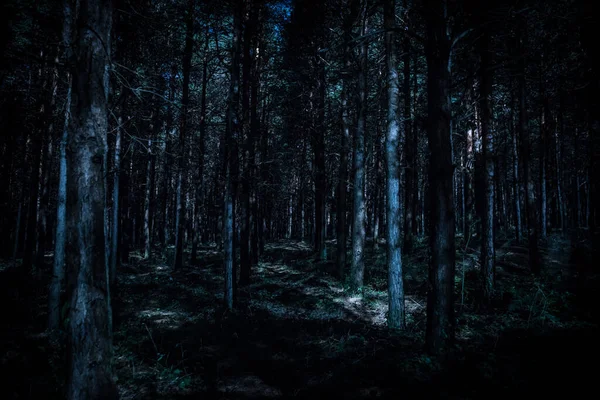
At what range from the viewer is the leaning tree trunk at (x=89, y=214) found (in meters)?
3.93

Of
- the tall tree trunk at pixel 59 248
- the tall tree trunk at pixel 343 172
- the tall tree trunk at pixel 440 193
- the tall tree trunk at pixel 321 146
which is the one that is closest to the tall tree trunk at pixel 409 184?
the tall tree trunk at pixel 321 146

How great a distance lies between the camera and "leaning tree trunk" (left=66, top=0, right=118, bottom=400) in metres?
3.93

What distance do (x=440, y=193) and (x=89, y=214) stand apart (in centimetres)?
564

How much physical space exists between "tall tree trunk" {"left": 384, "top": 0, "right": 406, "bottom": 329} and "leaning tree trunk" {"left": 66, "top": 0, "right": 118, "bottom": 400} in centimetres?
601

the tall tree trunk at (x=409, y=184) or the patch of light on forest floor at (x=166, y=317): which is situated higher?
the tall tree trunk at (x=409, y=184)

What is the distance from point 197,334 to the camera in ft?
26.2

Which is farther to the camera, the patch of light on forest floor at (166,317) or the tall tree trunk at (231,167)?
the tall tree trunk at (231,167)

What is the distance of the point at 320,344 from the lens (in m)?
7.08

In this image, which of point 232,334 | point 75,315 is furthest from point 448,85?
point 232,334

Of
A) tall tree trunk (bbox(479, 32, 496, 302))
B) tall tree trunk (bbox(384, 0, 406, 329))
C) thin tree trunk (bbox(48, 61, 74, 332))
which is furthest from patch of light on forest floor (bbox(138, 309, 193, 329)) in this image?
tall tree trunk (bbox(479, 32, 496, 302))

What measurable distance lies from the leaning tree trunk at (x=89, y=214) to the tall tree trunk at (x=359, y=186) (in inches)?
354

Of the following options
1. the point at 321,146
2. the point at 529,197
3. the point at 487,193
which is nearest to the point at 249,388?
the point at 487,193

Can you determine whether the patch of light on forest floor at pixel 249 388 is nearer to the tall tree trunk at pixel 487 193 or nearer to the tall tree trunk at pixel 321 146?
the tall tree trunk at pixel 487 193

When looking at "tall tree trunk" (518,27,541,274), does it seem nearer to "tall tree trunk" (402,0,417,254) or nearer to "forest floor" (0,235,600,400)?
"forest floor" (0,235,600,400)
